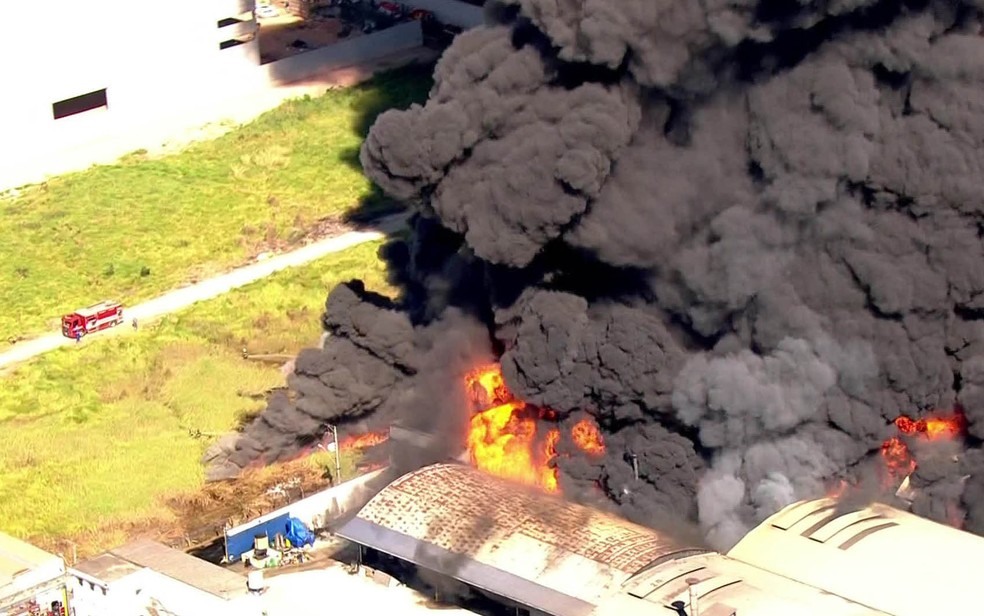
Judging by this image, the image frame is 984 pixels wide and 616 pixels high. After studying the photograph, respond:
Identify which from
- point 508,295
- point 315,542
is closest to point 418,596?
point 315,542

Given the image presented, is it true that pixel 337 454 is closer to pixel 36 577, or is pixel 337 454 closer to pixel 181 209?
pixel 36 577

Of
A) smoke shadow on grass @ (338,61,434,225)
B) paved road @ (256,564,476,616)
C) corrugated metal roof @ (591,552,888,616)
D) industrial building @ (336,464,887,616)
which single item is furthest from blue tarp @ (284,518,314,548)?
smoke shadow on grass @ (338,61,434,225)

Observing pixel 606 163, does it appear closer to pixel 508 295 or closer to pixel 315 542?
pixel 508 295

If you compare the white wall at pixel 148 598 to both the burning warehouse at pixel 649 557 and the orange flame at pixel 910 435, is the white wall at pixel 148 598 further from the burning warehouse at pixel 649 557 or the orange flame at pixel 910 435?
the orange flame at pixel 910 435

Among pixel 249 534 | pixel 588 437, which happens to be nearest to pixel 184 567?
pixel 249 534

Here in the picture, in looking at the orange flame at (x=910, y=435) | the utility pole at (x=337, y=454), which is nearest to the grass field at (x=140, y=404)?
the utility pole at (x=337, y=454)

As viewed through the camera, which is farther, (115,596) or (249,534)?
(249,534)

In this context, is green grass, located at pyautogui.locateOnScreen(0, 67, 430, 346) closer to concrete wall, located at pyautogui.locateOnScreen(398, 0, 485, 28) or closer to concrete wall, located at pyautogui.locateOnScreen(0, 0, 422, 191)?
concrete wall, located at pyautogui.locateOnScreen(0, 0, 422, 191)
